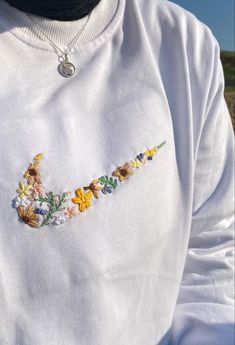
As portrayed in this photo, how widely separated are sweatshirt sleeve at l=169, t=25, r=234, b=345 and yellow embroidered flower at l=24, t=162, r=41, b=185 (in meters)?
0.30

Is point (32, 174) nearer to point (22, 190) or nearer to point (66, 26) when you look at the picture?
point (22, 190)

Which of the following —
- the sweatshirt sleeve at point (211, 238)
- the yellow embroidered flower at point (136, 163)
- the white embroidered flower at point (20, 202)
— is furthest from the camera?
the sweatshirt sleeve at point (211, 238)

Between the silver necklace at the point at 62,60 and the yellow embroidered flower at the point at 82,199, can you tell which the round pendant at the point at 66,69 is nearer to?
the silver necklace at the point at 62,60

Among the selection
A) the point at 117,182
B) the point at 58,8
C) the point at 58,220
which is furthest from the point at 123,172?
the point at 58,8

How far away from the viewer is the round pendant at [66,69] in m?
0.76

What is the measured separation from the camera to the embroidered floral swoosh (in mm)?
681

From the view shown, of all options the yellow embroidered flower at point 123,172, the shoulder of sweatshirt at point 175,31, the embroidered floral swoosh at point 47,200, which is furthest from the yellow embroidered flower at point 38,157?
the shoulder of sweatshirt at point 175,31

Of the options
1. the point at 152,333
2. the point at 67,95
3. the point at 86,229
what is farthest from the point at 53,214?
the point at 152,333

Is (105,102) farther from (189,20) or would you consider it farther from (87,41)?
(189,20)

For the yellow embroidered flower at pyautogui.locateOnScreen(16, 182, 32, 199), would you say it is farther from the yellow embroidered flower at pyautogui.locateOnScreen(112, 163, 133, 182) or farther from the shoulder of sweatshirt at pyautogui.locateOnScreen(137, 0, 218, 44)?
the shoulder of sweatshirt at pyautogui.locateOnScreen(137, 0, 218, 44)

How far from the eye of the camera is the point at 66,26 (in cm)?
79

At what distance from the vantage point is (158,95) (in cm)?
83

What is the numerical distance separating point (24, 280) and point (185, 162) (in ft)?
1.02

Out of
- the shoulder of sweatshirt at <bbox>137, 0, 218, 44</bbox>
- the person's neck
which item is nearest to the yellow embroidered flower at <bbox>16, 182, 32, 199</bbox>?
the person's neck
